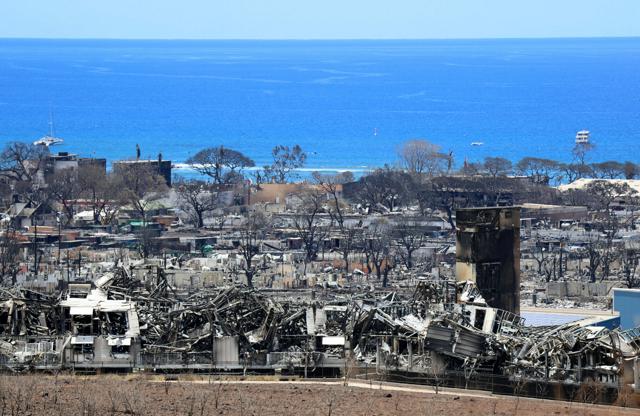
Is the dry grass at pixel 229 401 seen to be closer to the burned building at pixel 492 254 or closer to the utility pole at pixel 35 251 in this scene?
the burned building at pixel 492 254

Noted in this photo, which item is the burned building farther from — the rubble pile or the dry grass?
the dry grass

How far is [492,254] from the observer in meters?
37.8

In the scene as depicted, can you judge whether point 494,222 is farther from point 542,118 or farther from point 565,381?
point 542,118

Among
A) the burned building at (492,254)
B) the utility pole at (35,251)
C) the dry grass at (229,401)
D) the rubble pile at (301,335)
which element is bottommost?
the dry grass at (229,401)

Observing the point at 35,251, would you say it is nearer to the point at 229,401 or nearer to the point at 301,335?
the point at 301,335

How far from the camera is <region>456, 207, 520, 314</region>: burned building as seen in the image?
37562 millimetres

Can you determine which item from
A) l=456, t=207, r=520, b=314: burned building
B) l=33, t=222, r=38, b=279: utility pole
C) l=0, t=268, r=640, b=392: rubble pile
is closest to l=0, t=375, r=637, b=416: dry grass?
l=0, t=268, r=640, b=392: rubble pile

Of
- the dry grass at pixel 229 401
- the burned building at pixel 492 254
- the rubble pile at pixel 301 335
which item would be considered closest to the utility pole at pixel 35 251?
the burned building at pixel 492 254

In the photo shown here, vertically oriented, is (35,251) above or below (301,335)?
above

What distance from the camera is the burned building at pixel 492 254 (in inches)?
1479

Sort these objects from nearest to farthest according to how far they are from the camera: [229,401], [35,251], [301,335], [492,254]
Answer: [229,401], [301,335], [492,254], [35,251]

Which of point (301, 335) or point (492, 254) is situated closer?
point (301, 335)

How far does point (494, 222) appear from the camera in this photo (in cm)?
3803

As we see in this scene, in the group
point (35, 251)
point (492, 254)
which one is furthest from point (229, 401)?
point (35, 251)
